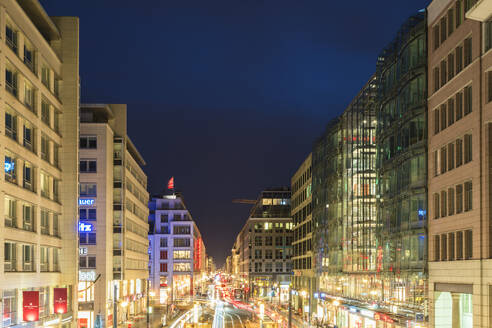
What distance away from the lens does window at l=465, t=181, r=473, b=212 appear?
37.8 metres

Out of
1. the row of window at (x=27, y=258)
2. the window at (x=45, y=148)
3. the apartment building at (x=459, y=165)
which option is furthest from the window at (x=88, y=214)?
the apartment building at (x=459, y=165)

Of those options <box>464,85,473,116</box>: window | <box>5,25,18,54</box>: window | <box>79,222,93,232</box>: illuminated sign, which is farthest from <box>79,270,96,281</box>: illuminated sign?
<box>464,85,473,116</box>: window

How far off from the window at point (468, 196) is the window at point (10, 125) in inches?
1272

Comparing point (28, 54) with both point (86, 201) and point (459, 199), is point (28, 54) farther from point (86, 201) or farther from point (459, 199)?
point (459, 199)

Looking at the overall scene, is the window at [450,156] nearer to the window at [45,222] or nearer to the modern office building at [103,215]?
the window at [45,222]

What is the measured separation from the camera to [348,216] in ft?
234

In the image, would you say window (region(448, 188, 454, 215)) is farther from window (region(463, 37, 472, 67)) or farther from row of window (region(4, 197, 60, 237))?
row of window (region(4, 197, 60, 237))

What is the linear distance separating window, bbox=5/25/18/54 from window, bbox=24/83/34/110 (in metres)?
3.73

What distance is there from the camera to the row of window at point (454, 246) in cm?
3794

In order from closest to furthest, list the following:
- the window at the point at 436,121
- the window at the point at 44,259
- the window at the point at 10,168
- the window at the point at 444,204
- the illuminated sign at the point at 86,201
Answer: the window at the point at 444,204 → the window at the point at 10,168 → the window at the point at 436,121 → the window at the point at 44,259 → the illuminated sign at the point at 86,201

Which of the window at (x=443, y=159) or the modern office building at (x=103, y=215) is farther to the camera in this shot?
the modern office building at (x=103, y=215)

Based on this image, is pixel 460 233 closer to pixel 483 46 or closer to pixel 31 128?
pixel 483 46

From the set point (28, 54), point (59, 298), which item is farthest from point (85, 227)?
point (28, 54)

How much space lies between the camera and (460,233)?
39.2 meters
